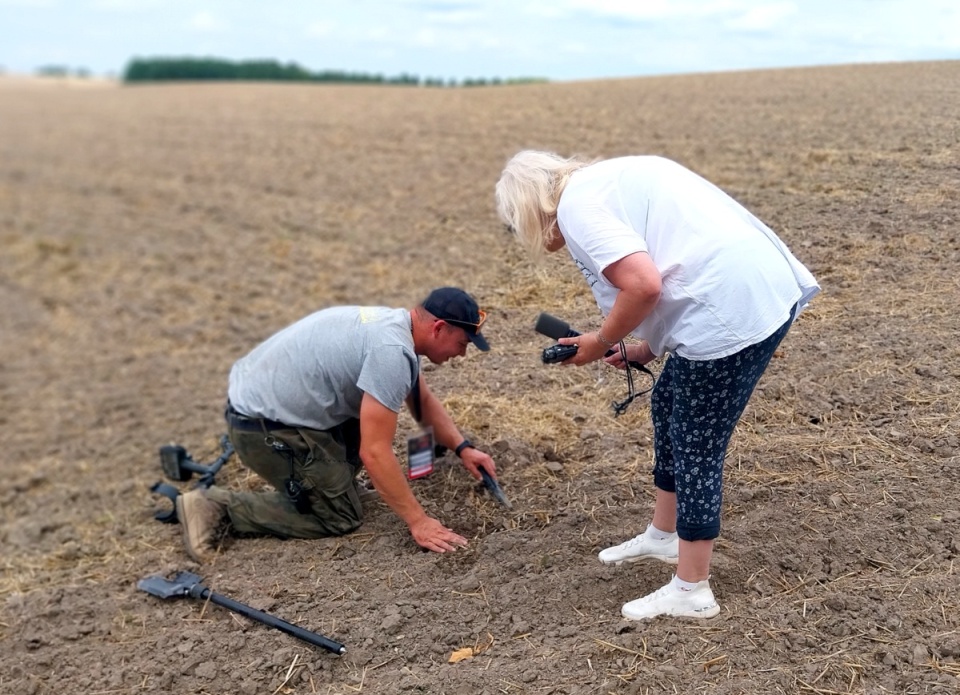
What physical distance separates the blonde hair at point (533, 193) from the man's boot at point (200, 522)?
244 centimetres

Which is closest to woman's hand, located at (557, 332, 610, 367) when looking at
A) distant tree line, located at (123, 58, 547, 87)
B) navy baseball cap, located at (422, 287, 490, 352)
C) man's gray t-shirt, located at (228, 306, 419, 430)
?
navy baseball cap, located at (422, 287, 490, 352)

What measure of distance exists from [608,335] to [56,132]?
27691 millimetres

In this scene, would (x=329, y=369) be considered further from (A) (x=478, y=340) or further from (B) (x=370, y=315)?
(A) (x=478, y=340)

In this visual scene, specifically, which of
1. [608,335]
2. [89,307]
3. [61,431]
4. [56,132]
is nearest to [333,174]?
[89,307]

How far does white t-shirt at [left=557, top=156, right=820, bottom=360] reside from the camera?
2469 millimetres

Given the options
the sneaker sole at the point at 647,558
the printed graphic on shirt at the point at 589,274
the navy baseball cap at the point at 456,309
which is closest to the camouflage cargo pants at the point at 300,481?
the navy baseball cap at the point at 456,309

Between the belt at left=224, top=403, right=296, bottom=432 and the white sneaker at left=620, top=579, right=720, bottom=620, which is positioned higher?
the belt at left=224, top=403, right=296, bottom=432

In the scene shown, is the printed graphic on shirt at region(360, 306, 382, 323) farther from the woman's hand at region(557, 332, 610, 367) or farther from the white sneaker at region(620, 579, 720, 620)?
the white sneaker at region(620, 579, 720, 620)

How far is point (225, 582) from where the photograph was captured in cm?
385

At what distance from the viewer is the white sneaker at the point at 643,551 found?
10.9 ft

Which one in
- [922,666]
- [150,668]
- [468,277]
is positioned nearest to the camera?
[922,666]

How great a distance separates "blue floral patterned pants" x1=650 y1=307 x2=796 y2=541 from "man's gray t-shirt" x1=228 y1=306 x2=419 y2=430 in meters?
1.16

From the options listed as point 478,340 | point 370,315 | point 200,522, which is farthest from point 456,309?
point 200,522

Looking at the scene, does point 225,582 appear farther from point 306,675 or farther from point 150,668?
point 306,675
